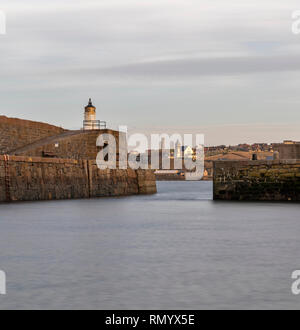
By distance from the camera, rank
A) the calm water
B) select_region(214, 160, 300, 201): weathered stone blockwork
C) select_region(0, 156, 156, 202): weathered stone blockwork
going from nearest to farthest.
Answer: the calm water < select_region(214, 160, 300, 201): weathered stone blockwork < select_region(0, 156, 156, 202): weathered stone blockwork

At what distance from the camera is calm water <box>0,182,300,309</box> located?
6.91 m

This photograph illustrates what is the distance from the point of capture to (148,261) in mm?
9664

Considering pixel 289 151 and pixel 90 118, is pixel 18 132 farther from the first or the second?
pixel 289 151

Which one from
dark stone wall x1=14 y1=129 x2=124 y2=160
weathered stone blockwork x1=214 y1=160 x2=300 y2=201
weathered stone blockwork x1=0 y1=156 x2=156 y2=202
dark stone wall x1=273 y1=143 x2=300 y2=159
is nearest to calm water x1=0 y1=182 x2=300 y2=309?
weathered stone blockwork x1=214 y1=160 x2=300 y2=201

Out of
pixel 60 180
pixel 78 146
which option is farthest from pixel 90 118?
pixel 60 180

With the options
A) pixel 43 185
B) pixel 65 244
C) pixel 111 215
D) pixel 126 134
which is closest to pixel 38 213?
pixel 111 215

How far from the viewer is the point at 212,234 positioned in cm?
Answer: 1392

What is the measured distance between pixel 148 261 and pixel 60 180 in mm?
16196

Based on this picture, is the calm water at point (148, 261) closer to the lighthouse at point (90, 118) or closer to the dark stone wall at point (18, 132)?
the dark stone wall at point (18, 132)

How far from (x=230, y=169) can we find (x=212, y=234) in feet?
29.3

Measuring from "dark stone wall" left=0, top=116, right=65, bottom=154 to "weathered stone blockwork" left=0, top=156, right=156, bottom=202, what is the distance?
389 centimetres

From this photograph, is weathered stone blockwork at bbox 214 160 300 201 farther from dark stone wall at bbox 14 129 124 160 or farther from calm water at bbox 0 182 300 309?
dark stone wall at bbox 14 129 124 160

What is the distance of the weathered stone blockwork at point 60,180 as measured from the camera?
72.5ft
